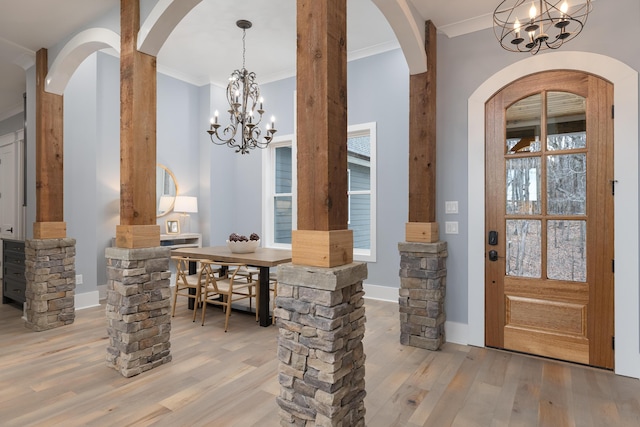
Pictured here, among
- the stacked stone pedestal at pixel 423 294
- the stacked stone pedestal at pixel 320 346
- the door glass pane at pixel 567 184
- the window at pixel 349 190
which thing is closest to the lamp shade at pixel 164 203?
the window at pixel 349 190

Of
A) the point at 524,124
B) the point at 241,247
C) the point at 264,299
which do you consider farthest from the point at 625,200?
the point at 241,247

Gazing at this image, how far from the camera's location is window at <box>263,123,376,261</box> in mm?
4996

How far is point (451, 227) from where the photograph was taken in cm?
335

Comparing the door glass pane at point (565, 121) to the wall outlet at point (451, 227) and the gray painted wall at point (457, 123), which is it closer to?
the gray painted wall at point (457, 123)

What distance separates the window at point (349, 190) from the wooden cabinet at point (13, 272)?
3146 millimetres

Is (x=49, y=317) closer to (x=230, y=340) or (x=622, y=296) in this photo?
(x=230, y=340)

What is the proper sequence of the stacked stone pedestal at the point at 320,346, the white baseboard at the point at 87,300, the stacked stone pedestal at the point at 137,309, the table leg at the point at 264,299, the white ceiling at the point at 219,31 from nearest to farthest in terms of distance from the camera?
the stacked stone pedestal at the point at 320,346, the stacked stone pedestal at the point at 137,309, the white ceiling at the point at 219,31, the table leg at the point at 264,299, the white baseboard at the point at 87,300

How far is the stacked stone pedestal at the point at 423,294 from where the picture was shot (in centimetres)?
315

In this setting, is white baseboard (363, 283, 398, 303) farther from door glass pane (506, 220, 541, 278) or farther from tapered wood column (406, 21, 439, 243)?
door glass pane (506, 220, 541, 278)

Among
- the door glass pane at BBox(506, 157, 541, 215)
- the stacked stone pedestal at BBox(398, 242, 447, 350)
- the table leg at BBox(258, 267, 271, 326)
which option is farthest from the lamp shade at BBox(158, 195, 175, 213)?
the door glass pane at BBox(506, 157, 541, 215)

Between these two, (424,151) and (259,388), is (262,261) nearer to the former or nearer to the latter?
(259,388)

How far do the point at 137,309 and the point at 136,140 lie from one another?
125 centimetres

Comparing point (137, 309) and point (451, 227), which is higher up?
point (451, 227)

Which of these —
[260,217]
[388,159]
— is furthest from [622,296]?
[260,217]
